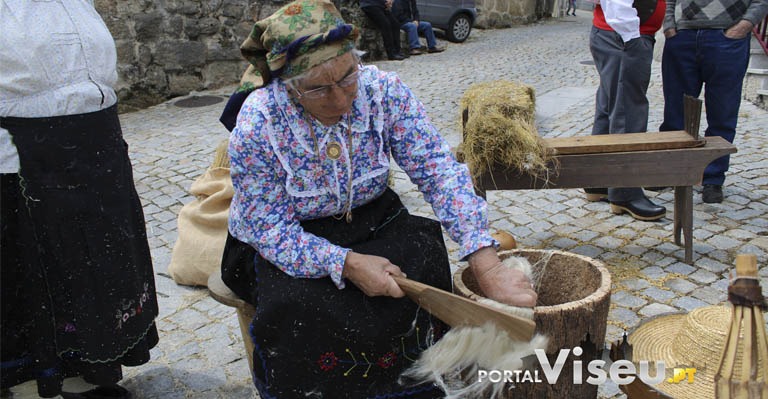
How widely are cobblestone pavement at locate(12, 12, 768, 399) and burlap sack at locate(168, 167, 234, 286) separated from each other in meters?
0.16

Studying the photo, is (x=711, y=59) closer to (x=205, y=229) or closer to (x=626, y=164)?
(x=626, y=164)

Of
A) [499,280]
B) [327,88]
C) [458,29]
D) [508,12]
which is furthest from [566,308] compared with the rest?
[508,12]

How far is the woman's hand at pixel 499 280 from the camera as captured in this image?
2191 mm

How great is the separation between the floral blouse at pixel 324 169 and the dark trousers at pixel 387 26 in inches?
380

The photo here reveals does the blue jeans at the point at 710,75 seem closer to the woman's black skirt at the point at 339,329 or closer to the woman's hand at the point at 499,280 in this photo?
the woman's hand at the point at 499,280

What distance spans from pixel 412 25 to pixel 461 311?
11.0 m

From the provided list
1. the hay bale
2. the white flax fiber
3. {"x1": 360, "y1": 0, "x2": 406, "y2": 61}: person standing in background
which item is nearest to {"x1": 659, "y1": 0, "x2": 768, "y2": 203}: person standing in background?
the hay bale

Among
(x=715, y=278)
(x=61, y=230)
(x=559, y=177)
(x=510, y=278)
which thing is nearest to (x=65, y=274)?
(x=61, y=230)

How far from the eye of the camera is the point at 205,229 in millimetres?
3947


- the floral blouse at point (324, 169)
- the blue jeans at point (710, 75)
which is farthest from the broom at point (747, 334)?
the blue jeans at point (710, 75)

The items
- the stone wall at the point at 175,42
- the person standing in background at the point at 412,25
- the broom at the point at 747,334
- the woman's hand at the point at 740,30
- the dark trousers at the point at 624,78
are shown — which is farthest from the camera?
the person standing in background at the point at 412,25

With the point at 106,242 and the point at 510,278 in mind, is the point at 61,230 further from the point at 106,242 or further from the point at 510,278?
the point at 510,278

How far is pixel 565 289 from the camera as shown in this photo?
99.5 inches

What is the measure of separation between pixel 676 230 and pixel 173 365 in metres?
3.02
